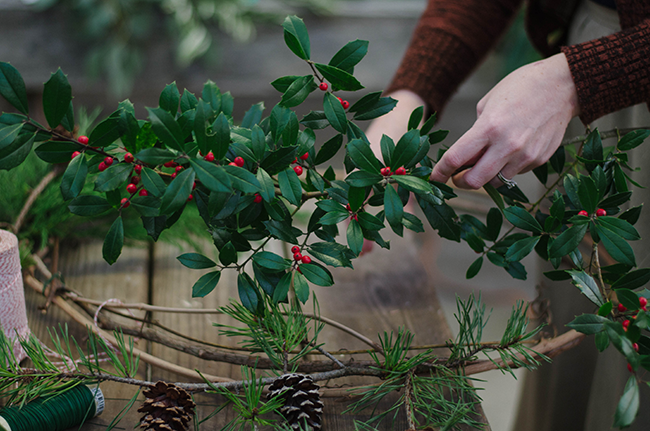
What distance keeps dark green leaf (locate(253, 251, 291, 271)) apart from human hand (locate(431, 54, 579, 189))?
6.4 inches

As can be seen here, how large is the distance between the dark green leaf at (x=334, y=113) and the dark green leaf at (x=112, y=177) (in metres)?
0.16

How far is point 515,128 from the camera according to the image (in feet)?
1.48

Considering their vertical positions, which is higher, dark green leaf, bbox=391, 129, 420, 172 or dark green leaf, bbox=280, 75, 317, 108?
dark green leaf, bbox=280, 75, 317, 108

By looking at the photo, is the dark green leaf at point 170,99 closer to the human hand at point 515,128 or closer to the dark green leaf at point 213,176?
the dark green leaf at point 213,176

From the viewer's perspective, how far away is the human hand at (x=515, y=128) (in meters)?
0.45

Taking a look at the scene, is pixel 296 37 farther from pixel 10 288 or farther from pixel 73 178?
pixel 10 288

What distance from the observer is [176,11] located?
178cm

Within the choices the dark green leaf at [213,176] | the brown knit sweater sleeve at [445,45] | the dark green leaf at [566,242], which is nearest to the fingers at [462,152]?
the dark green leaf at [566,242]

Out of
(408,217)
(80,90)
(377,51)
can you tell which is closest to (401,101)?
(408,217)

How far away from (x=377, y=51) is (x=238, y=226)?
1680 millimetres

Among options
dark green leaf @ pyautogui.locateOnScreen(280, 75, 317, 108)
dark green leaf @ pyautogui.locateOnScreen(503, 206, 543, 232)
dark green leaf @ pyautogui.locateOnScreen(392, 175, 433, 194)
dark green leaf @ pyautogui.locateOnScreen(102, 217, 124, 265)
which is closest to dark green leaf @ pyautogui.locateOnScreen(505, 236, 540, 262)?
dark green leaf @ pyautogui.locateOnScreen(503, 206, 543, 232)

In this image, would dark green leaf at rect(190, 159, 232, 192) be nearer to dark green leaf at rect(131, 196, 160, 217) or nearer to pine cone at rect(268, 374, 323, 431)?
dark green leaf at rect(131, 196, 160, 217)

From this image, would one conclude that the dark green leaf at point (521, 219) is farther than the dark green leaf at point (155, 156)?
Yes

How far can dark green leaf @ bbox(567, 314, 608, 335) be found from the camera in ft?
1.18
